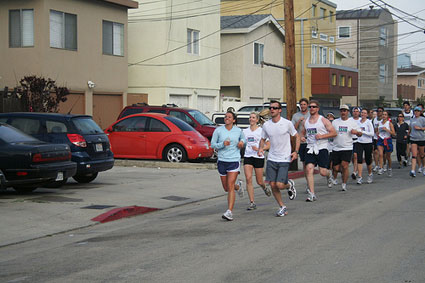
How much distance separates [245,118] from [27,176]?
44.3ft

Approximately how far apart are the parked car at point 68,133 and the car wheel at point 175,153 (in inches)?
196

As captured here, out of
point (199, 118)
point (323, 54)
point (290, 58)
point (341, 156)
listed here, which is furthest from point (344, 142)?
point (323, 54)

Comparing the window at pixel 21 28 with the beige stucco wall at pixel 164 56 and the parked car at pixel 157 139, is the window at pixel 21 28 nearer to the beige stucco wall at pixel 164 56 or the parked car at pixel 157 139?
the parked car at pixel 157 139

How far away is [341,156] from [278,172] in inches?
172

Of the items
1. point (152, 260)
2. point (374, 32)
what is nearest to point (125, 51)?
point (152, 260)

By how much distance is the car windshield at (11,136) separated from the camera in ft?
41.5

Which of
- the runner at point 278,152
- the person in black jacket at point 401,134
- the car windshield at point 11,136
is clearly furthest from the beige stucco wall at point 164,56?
the runner at point 278,152

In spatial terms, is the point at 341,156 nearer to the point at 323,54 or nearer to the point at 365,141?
the point at 365,141

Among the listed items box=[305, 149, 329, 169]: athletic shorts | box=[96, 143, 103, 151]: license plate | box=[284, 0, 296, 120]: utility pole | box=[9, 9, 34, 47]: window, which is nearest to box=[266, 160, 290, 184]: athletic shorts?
box=[305, 149, 329, 169]: athletic shorts

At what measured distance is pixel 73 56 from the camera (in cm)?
2625

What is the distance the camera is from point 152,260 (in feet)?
25.3

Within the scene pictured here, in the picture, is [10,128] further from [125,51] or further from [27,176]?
[125,51]

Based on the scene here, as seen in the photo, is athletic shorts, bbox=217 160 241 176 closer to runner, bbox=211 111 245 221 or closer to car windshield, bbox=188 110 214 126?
runner, bbox=211 111 245 221

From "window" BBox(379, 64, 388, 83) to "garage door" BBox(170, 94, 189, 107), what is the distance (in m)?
43.7
